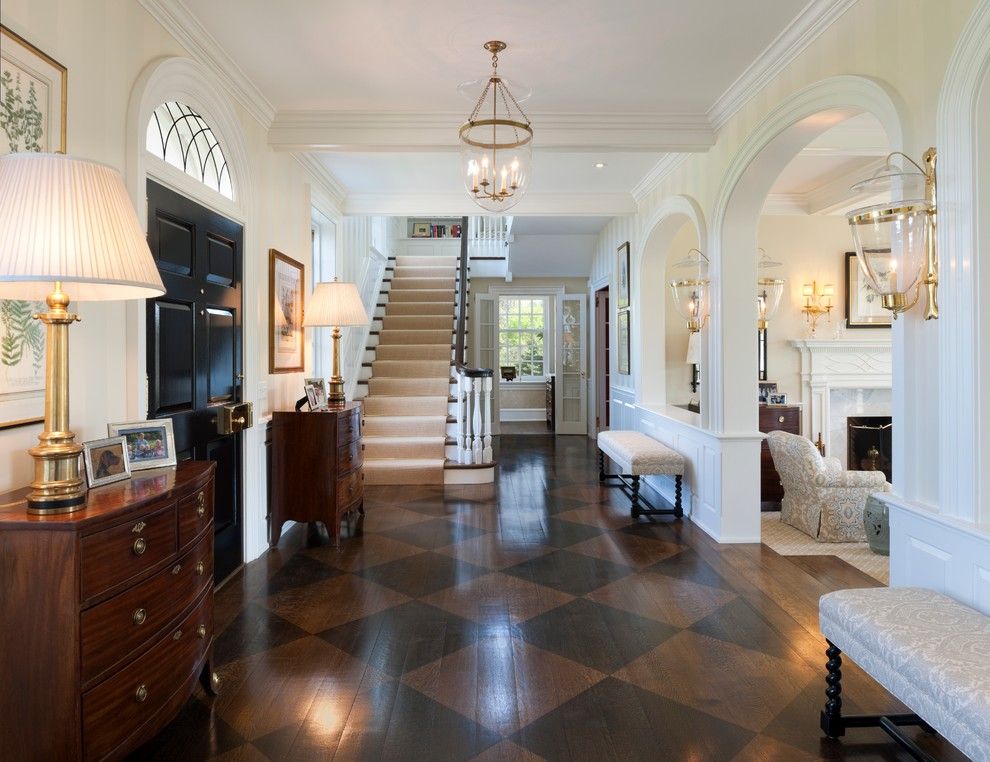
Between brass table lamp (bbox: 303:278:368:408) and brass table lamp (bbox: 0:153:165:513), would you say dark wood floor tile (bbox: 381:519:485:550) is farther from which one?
brass table lamp (bbox: 0:153:165:513)

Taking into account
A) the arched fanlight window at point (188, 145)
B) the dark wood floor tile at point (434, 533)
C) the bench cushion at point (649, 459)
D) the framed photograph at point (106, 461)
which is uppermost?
the arched fanlight window at point (188, 145)

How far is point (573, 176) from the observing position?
5.95m

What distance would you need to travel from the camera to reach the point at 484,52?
11.1 ft

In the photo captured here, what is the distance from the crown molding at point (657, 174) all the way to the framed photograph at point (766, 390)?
229cm

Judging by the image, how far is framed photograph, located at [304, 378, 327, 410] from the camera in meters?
4.68

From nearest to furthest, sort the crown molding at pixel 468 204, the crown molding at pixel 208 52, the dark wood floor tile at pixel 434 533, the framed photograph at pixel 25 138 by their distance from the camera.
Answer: the framed photograph at pixel 25 138
the crown molding at pixel 208 52
the dark wood floor tile at pixel 434 533
the crown molding at pixel 468 204

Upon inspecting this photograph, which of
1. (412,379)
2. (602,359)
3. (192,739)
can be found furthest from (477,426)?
(192,739)

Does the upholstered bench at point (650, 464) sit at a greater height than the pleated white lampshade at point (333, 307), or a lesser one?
lesser

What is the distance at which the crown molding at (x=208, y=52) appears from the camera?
2.89m

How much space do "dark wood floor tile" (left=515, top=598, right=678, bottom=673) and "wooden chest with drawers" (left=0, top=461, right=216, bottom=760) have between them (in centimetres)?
154

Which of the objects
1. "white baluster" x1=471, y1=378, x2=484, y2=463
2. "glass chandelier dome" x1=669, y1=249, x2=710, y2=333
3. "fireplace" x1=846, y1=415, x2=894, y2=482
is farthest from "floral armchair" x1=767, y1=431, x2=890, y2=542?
"white baluster" x1=471, y1=378, x2=484, y2=463

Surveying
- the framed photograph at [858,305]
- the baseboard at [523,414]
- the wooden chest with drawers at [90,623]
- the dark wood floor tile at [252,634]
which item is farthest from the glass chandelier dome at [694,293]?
the baseboard at [523,414]

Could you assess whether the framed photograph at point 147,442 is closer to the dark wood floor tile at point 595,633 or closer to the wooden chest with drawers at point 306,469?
the dark wood floor tile at point 595,633

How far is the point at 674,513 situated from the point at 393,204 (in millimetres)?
4061
